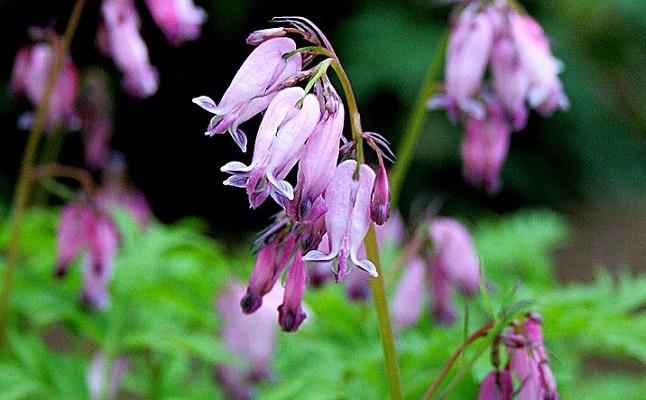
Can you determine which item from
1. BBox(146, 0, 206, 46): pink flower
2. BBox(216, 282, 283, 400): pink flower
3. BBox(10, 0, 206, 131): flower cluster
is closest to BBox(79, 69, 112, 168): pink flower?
BBox(10, 0, 206, 131): flower cluster

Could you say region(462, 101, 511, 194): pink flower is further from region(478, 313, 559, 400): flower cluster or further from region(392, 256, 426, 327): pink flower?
region(478, 313, 559, 400): flower cluster

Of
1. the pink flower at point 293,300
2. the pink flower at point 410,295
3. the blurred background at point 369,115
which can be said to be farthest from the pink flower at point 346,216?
the blurred background at point 369,115

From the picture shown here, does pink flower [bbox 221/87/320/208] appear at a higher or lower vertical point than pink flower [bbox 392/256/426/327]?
higher

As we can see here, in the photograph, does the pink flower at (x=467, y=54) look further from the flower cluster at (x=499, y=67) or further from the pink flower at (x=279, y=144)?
the pink flower at (x=279, y=144)

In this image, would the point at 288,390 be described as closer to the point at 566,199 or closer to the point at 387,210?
the point at 387,210

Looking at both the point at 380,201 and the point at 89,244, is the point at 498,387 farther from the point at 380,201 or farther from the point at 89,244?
the point at 89,244

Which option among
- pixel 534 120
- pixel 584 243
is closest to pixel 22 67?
pixel 534 120

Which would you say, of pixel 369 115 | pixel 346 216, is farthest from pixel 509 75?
pixel 369 115
